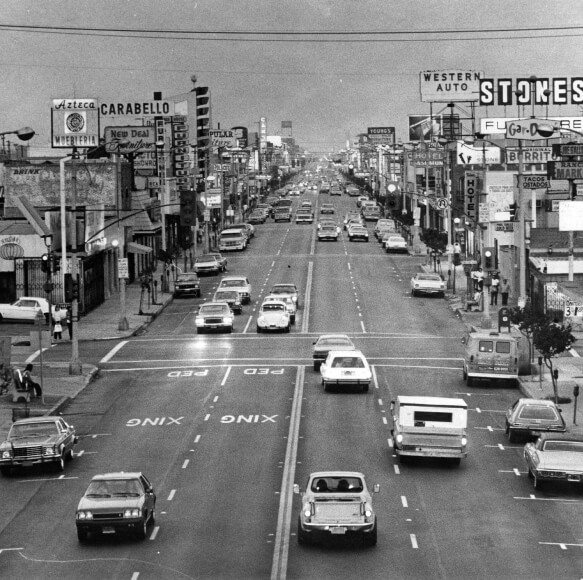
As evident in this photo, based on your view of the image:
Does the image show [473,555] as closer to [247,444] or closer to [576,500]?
[576,500]

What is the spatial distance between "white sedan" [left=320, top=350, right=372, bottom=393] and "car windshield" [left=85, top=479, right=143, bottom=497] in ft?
66.7

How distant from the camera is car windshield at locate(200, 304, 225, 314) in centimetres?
6775

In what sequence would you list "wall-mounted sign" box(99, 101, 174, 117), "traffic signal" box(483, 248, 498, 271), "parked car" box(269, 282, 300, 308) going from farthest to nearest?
"wall-mounted sign" box(99, 101, 174, 117), "parked car" box(269, 282, 300, 308), "traffic signal" box(483, 248, 498, 271)

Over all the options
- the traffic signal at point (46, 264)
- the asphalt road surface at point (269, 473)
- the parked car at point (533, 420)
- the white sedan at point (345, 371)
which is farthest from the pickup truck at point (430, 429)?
the traffic signal at point (46, 264)

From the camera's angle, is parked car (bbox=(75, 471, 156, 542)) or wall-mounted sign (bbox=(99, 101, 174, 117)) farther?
wall-mounted sign (bbox=(99, 101, 174, 117))

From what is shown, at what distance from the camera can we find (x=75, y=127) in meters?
83.2

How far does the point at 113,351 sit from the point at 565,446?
32.6m

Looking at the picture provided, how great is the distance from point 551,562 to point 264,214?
12974 centimetres

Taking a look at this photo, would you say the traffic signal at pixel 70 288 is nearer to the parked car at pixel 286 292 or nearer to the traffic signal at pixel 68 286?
the traffic signal at pixel 68 286

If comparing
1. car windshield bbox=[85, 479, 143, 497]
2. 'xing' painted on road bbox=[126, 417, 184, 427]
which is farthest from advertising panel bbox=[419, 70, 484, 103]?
car windshield bbox=[85, 479, 143, 497]

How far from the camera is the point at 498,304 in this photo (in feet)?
259

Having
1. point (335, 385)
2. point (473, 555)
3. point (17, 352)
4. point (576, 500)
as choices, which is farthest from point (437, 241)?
point (473, 555)

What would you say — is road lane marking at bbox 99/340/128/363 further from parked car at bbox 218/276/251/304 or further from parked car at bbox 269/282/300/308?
parked car at bbox 218/276/251/304

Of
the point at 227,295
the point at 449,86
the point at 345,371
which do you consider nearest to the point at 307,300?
the point at 227,295
